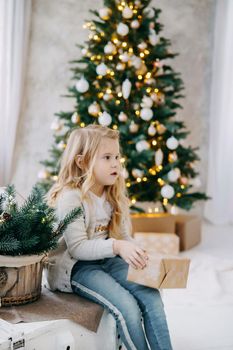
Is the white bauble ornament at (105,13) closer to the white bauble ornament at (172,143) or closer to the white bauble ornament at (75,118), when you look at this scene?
the white bauble ornament at (75,118)

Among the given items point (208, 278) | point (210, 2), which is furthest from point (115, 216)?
point (210, 2)

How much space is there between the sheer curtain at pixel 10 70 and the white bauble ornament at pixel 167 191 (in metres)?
1.54

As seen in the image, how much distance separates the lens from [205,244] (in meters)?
3.88

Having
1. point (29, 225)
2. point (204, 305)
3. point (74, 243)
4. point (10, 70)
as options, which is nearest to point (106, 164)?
point (74, 243)

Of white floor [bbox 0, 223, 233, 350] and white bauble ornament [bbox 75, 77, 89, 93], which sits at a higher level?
white bauble ornament [bbox 75, 77, 89, 93]

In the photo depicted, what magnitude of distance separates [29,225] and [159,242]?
1.98m

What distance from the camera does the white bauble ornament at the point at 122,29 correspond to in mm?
3559

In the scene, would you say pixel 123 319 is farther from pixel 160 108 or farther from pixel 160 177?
pixel 160 108

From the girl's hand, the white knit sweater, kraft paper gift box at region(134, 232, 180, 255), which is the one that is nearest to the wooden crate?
the white knit sweater

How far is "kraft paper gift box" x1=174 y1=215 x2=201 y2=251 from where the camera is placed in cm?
364

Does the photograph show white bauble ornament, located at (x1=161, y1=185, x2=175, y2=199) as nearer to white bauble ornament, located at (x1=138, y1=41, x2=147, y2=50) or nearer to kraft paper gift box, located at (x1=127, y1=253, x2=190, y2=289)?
white bauble ornament, located at (x1=138, y1=41, x2=147, y2=50)

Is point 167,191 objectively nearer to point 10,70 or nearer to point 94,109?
point 94,109

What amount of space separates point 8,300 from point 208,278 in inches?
63.5

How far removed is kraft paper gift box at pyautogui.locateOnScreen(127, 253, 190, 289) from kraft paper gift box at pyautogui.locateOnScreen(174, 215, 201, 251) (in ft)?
6.83
